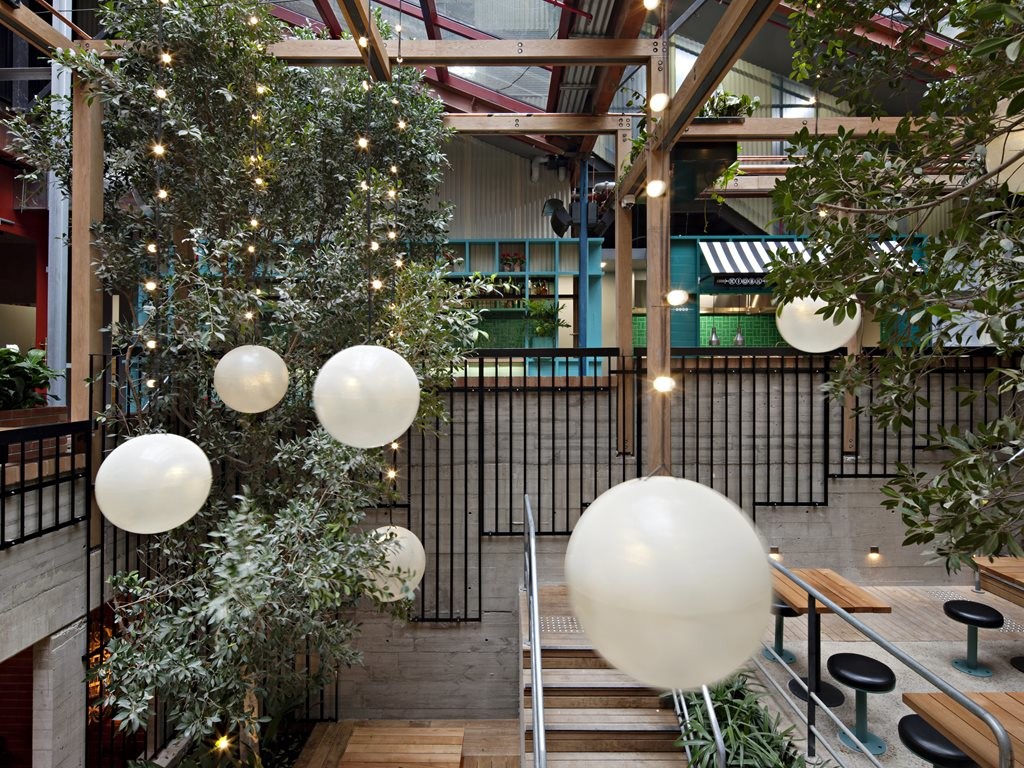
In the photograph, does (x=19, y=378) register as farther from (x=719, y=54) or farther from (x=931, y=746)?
(x=931, y=746)

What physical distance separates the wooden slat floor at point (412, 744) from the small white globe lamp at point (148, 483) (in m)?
3.44

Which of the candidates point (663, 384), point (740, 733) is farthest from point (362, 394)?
point (740, 733)

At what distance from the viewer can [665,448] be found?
317cm

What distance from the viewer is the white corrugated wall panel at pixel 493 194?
32.6ft

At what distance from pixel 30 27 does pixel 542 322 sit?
662 cm

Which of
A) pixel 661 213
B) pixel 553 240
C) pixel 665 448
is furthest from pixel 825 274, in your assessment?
pixel 553 240

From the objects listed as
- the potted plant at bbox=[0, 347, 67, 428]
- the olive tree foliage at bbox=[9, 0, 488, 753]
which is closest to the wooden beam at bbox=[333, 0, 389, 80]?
the olive tree foliage at bbox=[9, 0, 488, 753]

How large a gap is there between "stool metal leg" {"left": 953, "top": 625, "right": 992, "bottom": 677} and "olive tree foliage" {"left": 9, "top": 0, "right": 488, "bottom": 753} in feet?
13.3

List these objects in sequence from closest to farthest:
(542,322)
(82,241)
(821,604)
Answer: (821,604)
(82,241)
(542,322)

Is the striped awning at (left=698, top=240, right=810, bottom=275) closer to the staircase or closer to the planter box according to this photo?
the staircase

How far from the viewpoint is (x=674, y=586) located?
3.15 ft

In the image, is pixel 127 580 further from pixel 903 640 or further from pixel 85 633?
pixel 903 640

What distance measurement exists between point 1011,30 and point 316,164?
445cm

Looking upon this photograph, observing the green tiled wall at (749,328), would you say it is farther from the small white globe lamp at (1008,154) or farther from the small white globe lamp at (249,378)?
the small white globe lamp at (249,378)
